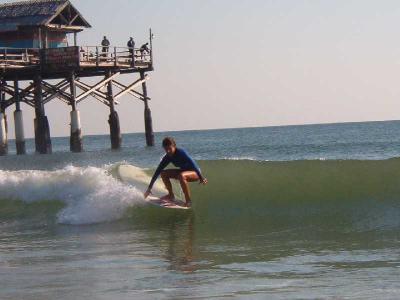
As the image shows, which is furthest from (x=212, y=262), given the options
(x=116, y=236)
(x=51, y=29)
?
(x=51, y=29)

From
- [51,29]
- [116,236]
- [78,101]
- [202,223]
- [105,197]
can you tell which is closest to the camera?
[116,236]

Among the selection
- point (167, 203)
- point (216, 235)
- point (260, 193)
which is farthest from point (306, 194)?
point (216, 235)

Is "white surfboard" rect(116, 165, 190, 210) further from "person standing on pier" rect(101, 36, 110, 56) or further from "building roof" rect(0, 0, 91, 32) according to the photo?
"building roof" rect(0, 0, 91, 32)

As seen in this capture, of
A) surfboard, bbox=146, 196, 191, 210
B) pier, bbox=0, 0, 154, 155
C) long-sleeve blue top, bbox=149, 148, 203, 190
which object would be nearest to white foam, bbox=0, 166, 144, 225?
surfboard, bbox=146, 196, 191, 210

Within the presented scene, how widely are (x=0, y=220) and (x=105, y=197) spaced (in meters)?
2.04

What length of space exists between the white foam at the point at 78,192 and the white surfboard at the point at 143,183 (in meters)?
0.32

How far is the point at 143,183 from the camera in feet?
52.5

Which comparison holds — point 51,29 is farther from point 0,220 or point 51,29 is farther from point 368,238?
point 368,238

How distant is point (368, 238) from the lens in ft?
36.6

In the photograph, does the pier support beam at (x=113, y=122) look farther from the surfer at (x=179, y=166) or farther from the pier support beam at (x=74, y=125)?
the surfer at (x=179, y=166)

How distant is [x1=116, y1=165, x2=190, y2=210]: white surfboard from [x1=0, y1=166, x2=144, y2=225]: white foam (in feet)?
1.04

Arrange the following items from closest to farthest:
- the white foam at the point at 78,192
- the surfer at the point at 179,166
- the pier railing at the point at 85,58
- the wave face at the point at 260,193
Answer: the surfer at the point at 179,166 < the wave face at the point at 260,193 < the white foam at the point at 78,192 < the pier railing at the point at 85,58

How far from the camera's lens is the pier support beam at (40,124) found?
3550cm

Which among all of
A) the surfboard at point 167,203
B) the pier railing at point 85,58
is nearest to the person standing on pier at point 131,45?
the pier railing at point 85,58
